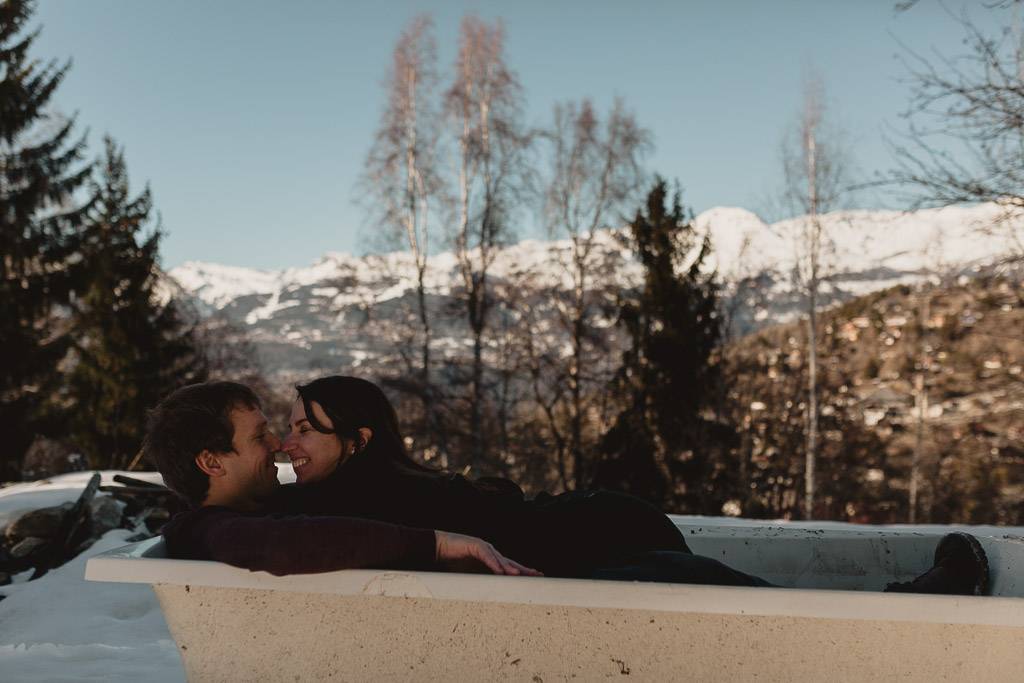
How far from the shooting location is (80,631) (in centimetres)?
272

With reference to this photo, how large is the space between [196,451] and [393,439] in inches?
18.7

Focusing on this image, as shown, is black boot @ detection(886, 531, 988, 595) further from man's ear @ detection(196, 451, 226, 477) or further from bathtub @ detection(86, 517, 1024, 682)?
man's ear @ detection(196, 451, 226, 477)

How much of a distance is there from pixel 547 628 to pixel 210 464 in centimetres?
86

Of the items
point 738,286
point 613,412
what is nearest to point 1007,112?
point 738,286

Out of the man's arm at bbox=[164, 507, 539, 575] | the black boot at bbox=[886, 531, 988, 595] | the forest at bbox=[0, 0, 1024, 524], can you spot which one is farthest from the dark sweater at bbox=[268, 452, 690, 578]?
the forest at bbox=[0, 0, 1024, 524]

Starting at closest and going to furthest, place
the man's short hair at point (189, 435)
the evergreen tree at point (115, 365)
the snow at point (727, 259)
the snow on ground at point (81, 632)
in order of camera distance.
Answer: the man's short hair at point (189, 435)
the snow on ground at point (81, 632)
the evergreen tree at point (115, 365)
the snow at point (727, 259)

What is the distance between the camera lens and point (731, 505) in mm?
12414

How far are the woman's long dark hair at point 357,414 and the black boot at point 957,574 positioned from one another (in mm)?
1182

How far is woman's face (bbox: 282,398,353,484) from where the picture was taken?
1778 mm

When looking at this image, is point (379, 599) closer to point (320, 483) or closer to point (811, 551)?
point (320, 483)

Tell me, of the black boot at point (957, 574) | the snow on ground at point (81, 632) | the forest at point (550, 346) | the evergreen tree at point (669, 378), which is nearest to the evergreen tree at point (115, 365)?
the forest at point (550, 346)

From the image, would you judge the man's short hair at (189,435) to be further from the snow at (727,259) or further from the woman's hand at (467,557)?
the snow at (727,259)

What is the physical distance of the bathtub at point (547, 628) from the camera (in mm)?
1274

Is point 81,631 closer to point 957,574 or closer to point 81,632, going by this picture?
point 81,632
